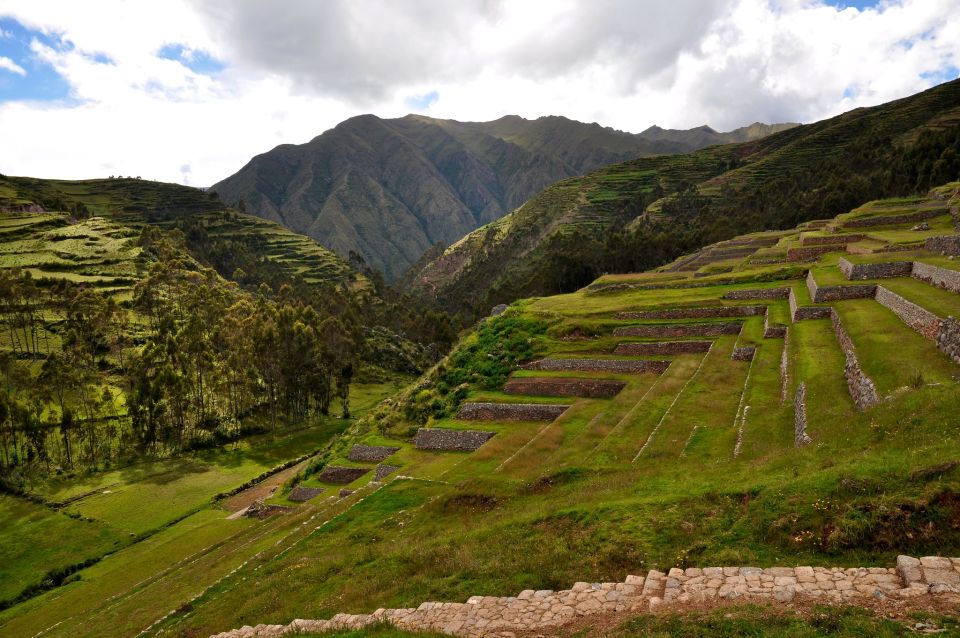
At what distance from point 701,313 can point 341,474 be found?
29.9 metres

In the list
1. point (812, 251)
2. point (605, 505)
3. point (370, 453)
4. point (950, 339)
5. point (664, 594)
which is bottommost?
point (370, 453)

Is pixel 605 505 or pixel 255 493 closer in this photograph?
pixel 605 505

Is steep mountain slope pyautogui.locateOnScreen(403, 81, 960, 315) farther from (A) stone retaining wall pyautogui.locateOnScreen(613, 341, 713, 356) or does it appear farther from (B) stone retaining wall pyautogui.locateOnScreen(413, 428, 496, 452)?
(B) stone retaining wall pyautogui.locateOnScreen(413, 428, 496, 452)

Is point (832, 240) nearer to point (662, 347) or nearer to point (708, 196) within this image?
point (662, 347)

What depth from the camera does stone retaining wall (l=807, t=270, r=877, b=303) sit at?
28906 millimetres

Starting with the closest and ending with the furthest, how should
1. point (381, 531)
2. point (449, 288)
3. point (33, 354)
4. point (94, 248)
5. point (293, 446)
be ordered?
point (381, 531) < point (293, 446) < point (33, 354) < point (94, 248) < point (449, 288)

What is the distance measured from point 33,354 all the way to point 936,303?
9726 cm

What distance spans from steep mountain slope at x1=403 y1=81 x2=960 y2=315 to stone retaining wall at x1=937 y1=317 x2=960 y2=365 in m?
75.4

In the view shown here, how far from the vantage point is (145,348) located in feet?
212

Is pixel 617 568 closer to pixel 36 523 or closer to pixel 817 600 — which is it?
pixel 817 600

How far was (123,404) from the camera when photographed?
66188mm

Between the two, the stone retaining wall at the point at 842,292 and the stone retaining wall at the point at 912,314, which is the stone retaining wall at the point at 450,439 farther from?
the stone retaining wall at the point at 912,314

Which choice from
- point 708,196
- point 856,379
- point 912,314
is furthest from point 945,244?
point 708,196

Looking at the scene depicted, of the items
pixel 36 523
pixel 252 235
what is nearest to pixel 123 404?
pixel 36 523
